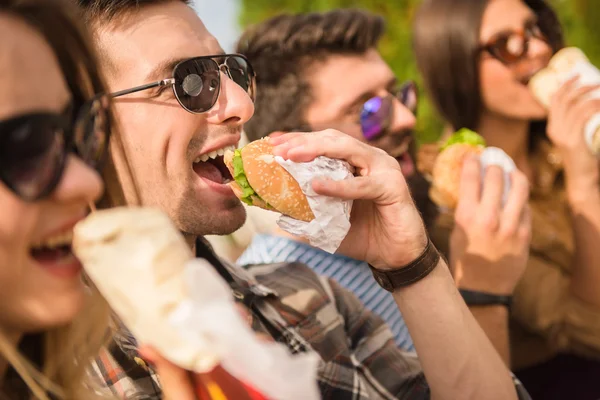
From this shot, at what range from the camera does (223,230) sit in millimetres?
2078

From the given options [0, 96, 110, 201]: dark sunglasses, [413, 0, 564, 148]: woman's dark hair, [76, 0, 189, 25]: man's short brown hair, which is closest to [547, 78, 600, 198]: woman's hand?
[413, 0, 564, 148]: woman's dark hair

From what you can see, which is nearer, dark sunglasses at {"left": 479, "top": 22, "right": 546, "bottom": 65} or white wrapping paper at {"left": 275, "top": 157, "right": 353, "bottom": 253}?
white wrapping paper at {"left": 275, "top": 157, "right": 353, "bottom": 253}

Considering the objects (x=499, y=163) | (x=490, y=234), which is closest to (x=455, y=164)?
(x=499, y=163)

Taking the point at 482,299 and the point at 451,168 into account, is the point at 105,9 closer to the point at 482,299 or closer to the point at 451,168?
the point at 451,168

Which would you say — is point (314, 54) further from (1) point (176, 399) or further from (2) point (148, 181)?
(1) point (176, 399)

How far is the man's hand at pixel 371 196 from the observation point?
1721 mm

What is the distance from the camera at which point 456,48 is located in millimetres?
3529

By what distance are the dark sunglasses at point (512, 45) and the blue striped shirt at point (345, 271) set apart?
5.08ft

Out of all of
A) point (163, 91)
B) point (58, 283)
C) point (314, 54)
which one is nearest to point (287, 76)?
point (314, 54)

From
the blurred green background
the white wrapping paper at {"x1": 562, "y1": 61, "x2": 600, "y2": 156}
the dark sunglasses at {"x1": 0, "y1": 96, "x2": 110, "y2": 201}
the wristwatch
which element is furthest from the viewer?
the blurred green background

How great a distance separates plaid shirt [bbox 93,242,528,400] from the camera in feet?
6.66

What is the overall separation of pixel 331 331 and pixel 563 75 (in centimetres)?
205

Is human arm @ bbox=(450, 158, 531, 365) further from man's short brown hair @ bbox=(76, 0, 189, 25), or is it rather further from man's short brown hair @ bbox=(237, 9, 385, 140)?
man's short brown hair @ bbox=(76, 0, 189, 25)

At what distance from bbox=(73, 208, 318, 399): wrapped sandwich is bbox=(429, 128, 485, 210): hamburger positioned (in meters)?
1.84
